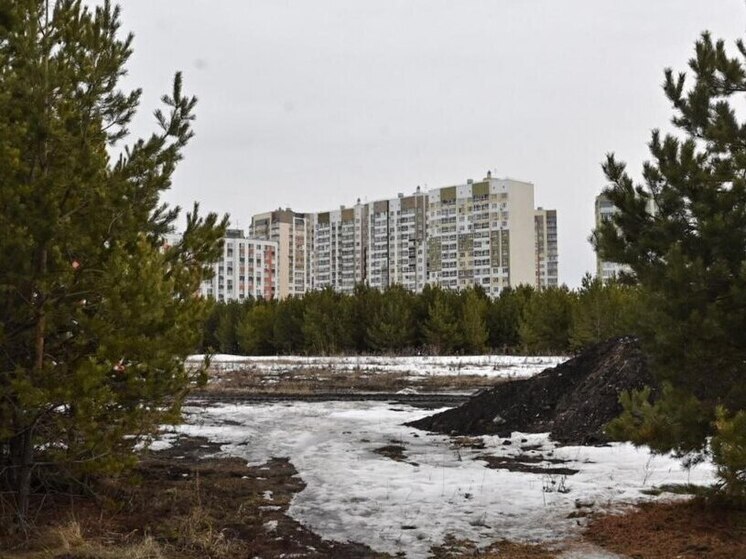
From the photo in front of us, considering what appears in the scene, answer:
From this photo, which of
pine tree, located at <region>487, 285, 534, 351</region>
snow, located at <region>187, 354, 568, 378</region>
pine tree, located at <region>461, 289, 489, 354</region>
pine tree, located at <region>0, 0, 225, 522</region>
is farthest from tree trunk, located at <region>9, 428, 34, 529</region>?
pine tree, located at <region>487, 285, 534, 351</region>

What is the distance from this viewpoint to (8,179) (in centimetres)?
554

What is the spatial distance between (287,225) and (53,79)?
386ft

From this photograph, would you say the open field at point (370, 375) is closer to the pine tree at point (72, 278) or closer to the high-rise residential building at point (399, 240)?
the pine tree at point (72, 278)

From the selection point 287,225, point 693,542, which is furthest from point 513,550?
point 287,225

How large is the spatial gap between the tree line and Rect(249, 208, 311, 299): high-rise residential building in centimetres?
7137

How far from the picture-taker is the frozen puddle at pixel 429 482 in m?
6.79

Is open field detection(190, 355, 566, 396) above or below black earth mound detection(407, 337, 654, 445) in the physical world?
below

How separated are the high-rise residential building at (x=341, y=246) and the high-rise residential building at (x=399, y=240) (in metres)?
1.93

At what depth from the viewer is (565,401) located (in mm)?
13352

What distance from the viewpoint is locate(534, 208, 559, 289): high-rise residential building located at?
115 metres

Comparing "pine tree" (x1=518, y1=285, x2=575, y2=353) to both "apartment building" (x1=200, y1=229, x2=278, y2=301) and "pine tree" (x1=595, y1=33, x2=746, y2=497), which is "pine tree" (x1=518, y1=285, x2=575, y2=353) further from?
"apartment building" (x1=200, y1=229, x2=278, y2=301)

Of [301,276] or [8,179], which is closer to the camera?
[8,179]

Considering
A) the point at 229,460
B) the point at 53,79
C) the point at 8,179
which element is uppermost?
the point at 53,79

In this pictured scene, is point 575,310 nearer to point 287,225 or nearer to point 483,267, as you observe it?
point 483,267
